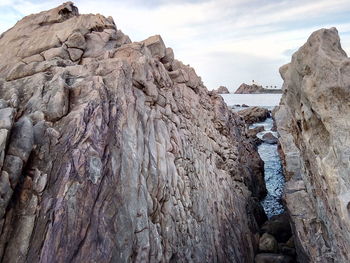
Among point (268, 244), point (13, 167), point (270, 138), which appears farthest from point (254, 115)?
point (13, 167)

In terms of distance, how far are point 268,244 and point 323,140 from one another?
925 centimetres

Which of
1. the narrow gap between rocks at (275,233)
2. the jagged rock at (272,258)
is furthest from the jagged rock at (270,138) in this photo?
the jagged rock at (272,258)

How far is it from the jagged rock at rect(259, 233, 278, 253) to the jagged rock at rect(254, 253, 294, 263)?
0.87m

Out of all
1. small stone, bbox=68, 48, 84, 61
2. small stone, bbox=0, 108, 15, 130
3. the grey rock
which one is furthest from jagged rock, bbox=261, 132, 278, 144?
small stone, bbox=0, 108, 15, 130

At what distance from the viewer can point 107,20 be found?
63.2 ft

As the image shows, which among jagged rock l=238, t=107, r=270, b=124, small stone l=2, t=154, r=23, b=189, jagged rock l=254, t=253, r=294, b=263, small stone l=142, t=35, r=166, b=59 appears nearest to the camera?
small stone l=2, t=154, r=23, b=189

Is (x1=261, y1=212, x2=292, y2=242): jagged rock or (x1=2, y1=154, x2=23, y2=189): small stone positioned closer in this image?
(x1=2, y1=154, x2=23, y2=189): small stone

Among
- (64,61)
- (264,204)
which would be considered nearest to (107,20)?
(64,61)

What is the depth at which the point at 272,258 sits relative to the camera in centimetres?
1648

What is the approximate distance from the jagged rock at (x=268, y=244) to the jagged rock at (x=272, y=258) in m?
0.87

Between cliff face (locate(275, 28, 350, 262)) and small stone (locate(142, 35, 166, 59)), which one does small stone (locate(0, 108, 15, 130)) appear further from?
small stone (locate(142, 35, 166, 59))

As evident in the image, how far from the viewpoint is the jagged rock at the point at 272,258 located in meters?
16.4

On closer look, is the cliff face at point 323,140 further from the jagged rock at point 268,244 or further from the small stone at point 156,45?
the small stone at point 156,45

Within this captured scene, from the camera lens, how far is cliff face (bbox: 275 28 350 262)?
Answer: 996 cm
